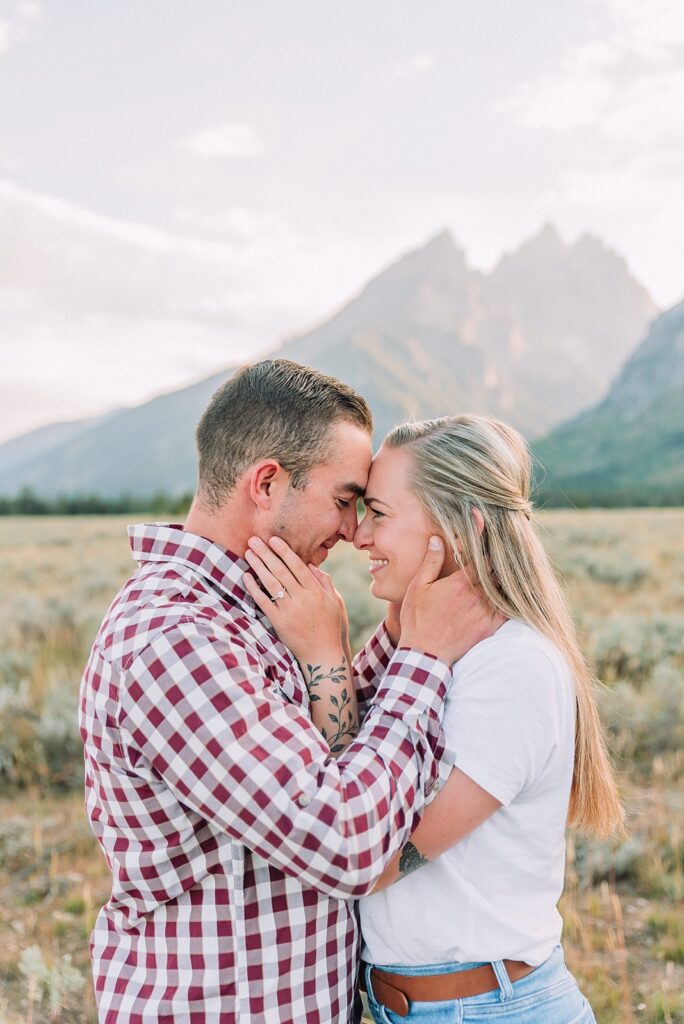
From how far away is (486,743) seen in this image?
6.51 ft

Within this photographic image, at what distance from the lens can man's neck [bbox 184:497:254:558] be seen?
2.27 m

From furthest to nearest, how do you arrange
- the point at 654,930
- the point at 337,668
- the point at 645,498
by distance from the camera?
the point at 645,498 → the point at 654,930 → the point at 337,668

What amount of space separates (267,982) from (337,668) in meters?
0.70

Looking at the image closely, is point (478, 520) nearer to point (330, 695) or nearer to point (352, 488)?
point (352, 488)

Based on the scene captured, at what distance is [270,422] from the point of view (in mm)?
2271

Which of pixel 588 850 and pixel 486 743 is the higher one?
pixel 486 743

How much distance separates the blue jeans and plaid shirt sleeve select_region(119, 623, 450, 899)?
0.53 m

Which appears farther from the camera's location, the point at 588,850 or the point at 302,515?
the point at 588,850

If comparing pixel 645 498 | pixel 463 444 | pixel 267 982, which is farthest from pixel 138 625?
pixel 645 498

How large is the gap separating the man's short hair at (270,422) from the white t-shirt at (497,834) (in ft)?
2.24

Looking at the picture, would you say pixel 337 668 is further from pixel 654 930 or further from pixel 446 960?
pixel 654 930

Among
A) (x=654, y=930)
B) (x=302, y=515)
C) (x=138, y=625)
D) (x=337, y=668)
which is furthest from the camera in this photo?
(x=654, y=930)

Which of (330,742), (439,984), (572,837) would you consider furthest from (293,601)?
(572,837)

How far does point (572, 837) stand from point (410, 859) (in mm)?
3484
